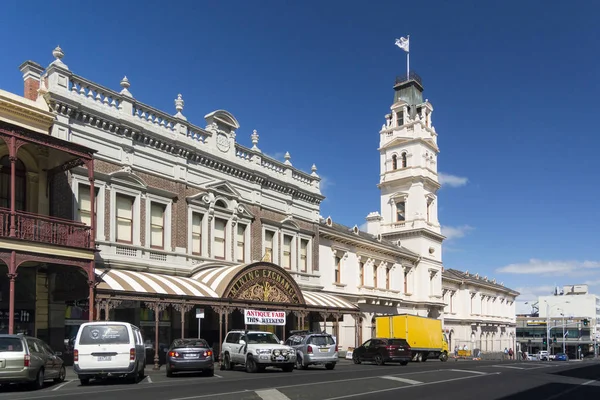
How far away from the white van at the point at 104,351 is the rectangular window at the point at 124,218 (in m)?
10.4

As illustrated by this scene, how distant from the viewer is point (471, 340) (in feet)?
237

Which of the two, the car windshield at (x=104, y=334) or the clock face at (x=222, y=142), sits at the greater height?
the clock face at (x=222, y=142)

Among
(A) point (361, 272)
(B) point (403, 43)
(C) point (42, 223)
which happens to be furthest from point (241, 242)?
(B) point (403, 43)

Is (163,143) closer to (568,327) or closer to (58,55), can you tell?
(58,55)

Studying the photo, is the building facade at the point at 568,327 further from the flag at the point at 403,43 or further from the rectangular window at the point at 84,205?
the rectangular window at the point at 84,205

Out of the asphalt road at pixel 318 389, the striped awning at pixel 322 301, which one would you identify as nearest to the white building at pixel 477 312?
the striped awning at pixel 322 301

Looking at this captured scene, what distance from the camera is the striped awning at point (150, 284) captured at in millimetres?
23934

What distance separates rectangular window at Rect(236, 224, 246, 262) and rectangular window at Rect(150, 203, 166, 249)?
5571 mm

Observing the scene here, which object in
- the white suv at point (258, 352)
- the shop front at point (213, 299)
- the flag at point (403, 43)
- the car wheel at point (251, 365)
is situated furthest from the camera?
the flag at point (403, 43)

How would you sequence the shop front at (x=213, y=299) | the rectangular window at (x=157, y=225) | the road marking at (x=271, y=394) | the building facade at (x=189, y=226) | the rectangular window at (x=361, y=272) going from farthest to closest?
1. the rectangular window at (x=361, y=272)
2. the rectangular window at (x=157, y=225)
3. the building facade at (x=189, y=226)
4. the shop front at (x=213, y=299)
5. the road marking at (x=271, y=394)

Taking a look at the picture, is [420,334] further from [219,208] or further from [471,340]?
[471,340]

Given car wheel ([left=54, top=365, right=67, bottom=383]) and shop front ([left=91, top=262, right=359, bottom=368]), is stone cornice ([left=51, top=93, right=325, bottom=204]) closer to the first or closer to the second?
shop front ([left=91, top=262, right=359, bottom=368])

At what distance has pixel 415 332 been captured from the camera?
3944cm

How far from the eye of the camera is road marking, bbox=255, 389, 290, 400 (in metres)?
14.2
